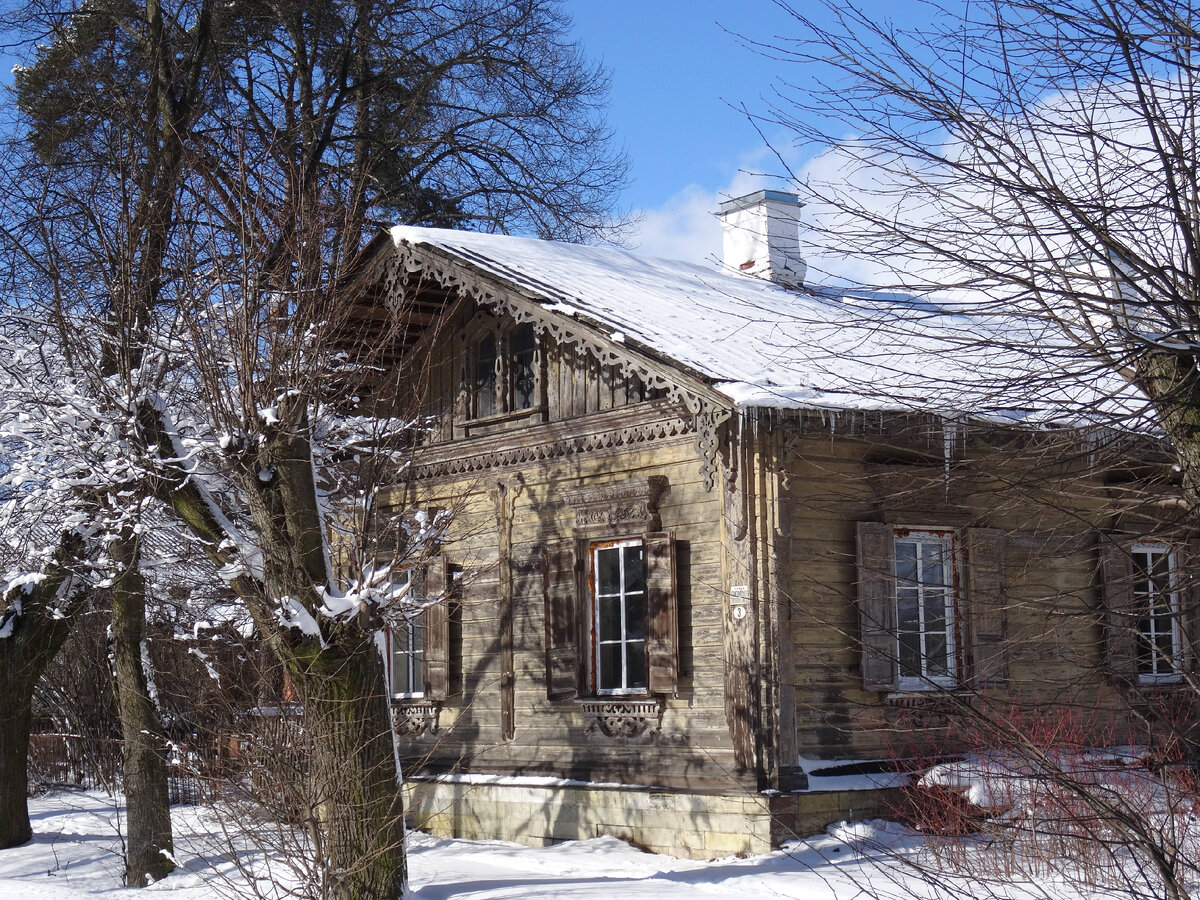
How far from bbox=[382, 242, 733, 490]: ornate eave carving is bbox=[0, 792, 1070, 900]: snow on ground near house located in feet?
9.72

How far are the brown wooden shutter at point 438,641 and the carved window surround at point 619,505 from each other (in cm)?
190

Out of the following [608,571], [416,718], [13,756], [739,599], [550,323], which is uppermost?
[550,323]

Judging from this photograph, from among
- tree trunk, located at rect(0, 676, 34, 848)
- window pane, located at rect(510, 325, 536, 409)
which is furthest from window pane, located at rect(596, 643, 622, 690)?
tree trunk, located at rect(0, 676, 34, 848)

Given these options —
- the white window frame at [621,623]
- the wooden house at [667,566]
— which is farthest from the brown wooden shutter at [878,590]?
the white window frame at [621,623]

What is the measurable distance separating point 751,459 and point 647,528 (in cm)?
133

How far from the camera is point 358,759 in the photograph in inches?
329

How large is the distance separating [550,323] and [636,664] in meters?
3.07

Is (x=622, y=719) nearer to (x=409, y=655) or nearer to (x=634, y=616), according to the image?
(x=634, y=616)

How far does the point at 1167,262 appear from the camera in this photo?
4727 millimetres

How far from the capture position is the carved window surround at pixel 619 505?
11656 millimetres

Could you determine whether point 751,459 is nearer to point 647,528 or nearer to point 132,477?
point 647,528

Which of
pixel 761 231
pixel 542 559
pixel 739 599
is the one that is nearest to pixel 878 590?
pixel 739 599

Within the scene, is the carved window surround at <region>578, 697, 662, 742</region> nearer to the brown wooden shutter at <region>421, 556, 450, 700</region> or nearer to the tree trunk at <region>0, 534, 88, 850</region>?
the brown wooden shutter at <region>421, 556, 450, 700</region>

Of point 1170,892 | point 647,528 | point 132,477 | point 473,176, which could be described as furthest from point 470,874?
point 473,176
